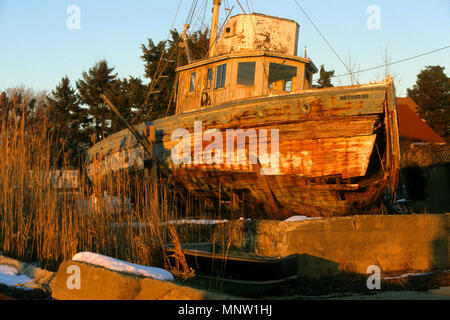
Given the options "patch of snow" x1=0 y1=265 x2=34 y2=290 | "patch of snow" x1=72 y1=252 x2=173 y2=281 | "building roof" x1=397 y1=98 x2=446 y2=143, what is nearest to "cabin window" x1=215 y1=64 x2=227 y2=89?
"patch of snow" x1=0 y1=265 x2=34 y2=290

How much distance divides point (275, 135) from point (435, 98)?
983 inches

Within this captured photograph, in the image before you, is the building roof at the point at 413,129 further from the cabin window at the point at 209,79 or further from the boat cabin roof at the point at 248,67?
the cabin window at the point at 209,79

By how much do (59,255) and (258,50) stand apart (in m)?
5.95

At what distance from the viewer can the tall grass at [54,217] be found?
494 cm

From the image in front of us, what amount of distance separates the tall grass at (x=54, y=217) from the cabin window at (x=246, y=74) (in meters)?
4.12

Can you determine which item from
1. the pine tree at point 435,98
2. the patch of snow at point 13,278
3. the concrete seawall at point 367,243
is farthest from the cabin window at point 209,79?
the pine tree at point 435,98

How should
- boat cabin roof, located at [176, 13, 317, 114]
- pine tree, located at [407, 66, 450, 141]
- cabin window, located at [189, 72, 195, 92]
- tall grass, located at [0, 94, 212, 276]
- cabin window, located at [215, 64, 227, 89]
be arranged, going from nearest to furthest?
tall grass, located at [0, 94, 212, 276] → boat cabin roof, located at [176, 13, 317, 114] → cabin window, located at [215, 64, 227, 89] → cabin window, located at [189, 72, 195, 92] → pine tree, located at [407, 66, 450, 141]

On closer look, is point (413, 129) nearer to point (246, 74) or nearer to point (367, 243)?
point (246, 74)

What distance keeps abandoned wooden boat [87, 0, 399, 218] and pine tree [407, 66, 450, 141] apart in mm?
21233

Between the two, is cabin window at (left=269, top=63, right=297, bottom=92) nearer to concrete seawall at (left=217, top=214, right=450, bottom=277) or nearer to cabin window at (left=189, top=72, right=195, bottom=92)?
cabin window at (left=189, top=72, right=195, bottom=92)

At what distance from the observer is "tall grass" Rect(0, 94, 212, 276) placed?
494 centimetres

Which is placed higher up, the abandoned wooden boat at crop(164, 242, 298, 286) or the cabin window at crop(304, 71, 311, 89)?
the cabin window at crop(304, 71, 311, 89)

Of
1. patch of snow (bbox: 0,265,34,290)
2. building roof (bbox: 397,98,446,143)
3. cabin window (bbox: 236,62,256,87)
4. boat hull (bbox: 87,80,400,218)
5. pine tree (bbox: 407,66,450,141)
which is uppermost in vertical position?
pine tree (bbox: 407,66,450,141)

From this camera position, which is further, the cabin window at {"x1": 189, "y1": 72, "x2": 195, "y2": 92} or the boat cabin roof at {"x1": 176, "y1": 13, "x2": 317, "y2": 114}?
the cabin window at {"x1": 189, "y1": 72, "x2": 195, "y2": 92}
